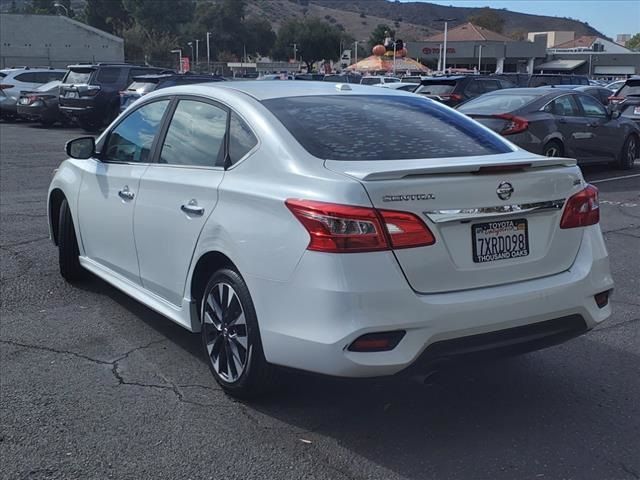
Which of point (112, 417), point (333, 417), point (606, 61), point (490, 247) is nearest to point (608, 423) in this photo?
point (490, 247)

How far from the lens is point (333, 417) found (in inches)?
156

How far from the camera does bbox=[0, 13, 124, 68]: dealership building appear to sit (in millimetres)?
65562

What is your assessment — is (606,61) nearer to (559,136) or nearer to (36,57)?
(36,57)

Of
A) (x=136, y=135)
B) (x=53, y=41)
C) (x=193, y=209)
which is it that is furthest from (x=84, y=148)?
(x=53, y=41)

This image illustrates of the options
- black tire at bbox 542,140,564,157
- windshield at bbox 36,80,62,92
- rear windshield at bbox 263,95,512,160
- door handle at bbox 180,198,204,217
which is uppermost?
rear windshield at bbox 263,95,512,160

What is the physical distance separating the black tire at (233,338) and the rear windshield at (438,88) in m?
16.6

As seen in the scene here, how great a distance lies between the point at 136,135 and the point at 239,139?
137 cm

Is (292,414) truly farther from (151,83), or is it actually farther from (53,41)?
(53,41)

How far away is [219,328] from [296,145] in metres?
1.10

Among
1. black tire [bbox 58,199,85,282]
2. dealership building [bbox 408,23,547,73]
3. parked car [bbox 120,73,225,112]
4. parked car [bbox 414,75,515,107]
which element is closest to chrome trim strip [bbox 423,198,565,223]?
black tire [bbox 58,199,85,282]

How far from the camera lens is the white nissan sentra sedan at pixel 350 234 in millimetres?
3385

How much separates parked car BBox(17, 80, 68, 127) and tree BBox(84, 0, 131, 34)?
90786mm

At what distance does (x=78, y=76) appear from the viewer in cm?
2116

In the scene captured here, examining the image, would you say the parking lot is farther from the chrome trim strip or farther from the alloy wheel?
the chrome trim strip
